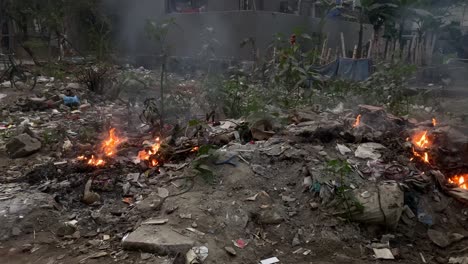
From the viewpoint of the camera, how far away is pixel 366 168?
3779 millimetres

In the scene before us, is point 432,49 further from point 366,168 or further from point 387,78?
point 366,168

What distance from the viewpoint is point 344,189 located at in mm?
3348

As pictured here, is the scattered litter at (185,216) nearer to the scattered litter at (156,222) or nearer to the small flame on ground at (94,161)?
the scattered litter at (156,222)

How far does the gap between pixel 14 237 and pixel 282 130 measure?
2.83m

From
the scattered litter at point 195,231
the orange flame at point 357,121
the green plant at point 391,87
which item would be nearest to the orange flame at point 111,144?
the scattered litter at point 195,231

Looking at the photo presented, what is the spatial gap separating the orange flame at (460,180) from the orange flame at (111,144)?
11.5 ft

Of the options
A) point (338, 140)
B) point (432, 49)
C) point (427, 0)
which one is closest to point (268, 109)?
point (338, 140)

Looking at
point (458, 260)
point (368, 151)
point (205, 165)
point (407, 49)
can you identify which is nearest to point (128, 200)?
point (205, 165)

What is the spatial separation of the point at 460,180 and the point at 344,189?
1387 mm

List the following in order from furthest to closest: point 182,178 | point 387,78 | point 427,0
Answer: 1. point 427,0
2. point 387,78
3. point 182,178

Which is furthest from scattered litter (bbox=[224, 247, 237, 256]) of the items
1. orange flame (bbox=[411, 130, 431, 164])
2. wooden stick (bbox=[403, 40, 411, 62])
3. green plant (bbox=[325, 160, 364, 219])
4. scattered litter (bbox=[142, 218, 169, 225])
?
wooden stick (bbox=[403, 40, 411, 62])

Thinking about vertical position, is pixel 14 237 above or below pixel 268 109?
below

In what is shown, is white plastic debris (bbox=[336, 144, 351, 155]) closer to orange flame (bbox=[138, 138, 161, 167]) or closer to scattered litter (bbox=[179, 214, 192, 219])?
scattered litter (bbox=[179, 214, 192, 219])

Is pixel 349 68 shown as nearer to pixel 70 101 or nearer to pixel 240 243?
pixel 70 101
